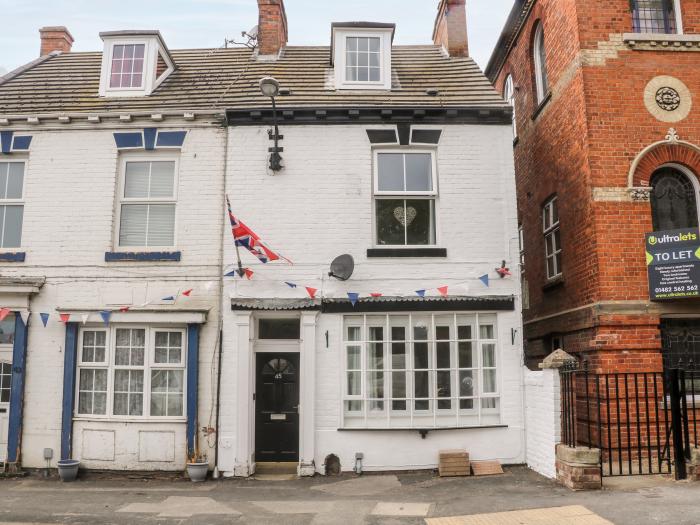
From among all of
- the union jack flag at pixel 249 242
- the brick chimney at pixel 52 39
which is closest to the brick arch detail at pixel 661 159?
the union jack flag at pixel 249 242

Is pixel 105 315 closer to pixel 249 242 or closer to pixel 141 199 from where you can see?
pixel 141 199

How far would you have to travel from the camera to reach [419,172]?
37.4 feet

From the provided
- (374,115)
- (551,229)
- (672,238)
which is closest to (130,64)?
(374,115)

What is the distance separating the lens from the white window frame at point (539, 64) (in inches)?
539

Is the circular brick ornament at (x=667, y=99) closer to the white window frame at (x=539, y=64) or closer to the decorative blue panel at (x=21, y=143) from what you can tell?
the white window frame at (x=539, y=64)

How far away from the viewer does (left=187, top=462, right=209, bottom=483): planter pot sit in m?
10.1

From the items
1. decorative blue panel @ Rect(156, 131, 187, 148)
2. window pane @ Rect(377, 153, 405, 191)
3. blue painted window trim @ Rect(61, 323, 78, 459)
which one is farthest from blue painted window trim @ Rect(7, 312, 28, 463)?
window pane @ Rect(377, 153, 405, 191)

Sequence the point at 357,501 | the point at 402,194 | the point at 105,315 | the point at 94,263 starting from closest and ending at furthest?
1. the point at 357,501
2. the point at 105,315
3. the point at 94,263
4. the point at 402,194

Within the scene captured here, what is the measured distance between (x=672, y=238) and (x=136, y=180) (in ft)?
31.2

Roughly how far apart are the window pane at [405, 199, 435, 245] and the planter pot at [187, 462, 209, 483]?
524 cm

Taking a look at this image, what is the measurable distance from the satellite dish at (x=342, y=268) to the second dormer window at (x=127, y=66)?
5.63m

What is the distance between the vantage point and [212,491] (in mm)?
9430

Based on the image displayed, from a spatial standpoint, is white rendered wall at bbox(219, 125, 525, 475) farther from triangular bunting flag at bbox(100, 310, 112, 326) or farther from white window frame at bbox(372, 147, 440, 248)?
triangular bunting flag at bbox(100, 310, 112, 326)

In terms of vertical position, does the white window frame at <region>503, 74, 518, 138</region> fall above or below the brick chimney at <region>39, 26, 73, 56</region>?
below
